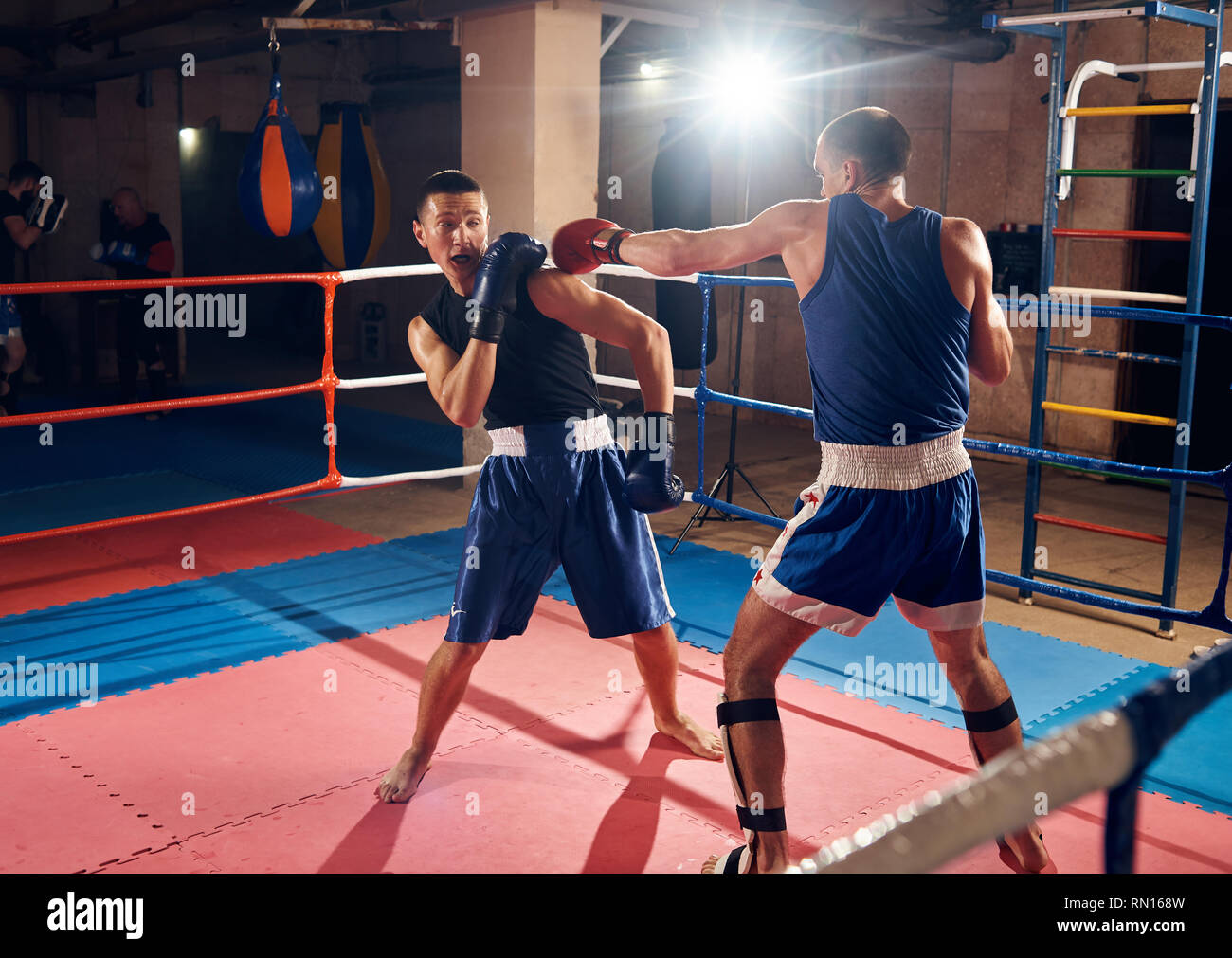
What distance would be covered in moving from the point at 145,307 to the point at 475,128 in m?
3.63

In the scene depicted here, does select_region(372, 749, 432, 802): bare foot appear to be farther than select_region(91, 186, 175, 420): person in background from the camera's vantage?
No

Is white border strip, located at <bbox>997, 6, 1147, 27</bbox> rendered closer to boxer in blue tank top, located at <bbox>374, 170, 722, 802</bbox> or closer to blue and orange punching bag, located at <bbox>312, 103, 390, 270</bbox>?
boxer in blue tank top, located at <bbox>374, 170, 722, 802</bbox>

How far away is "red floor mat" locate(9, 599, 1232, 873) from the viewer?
2586 mm

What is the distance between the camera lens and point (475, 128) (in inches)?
240

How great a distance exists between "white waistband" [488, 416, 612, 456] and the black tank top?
17 millimetres

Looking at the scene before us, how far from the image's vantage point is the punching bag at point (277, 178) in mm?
5457

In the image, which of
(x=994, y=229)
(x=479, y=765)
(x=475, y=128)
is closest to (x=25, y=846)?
(x=479, y=765)

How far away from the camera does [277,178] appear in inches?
216

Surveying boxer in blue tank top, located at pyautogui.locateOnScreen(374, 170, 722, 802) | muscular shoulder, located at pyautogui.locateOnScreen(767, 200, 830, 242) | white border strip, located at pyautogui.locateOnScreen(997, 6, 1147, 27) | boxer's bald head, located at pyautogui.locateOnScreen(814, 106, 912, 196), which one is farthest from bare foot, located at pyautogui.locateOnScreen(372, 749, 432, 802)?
white border strip, located at pyautogui.locateOnScreen(997, 6, 1147, 27)

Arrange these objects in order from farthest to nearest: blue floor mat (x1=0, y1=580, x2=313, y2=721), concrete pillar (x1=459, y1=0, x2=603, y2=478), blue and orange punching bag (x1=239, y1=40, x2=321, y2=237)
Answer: concrete pillar (x1=459, y1=0, x2=603, y2=478), blue and orange punching bag (x1=239, y1=40, x2=321, y2=237), blue floor mat (x1=0, y1=580, x2=313, y2=721)

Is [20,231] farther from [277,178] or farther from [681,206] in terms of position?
[681,206]
